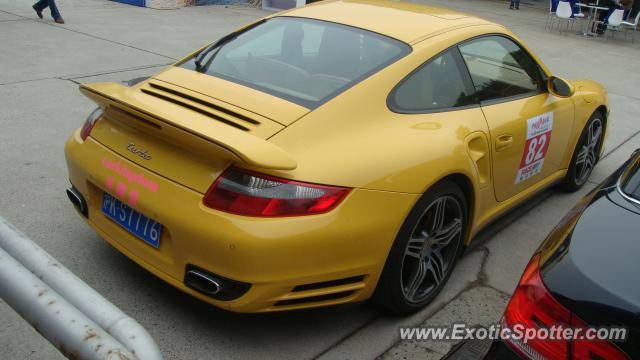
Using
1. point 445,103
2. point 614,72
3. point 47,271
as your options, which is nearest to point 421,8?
point 445,103

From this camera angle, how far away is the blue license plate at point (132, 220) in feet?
8.57

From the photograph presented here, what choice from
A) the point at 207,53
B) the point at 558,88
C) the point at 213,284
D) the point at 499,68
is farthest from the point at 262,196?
the point at 558,88

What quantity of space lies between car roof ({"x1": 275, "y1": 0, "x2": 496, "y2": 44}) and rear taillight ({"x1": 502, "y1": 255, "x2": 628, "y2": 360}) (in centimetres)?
173

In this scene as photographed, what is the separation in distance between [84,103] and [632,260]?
541 centimetres

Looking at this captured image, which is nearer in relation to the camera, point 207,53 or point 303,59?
point 303,59

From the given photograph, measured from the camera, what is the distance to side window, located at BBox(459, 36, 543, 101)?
3523 mm

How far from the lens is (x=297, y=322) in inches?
115

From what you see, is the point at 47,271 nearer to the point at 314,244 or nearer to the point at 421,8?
the point at 314,244

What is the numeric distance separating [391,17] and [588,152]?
2.29 m

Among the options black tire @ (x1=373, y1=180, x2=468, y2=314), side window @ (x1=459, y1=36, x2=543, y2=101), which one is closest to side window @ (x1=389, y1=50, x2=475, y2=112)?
side window @ (x1=459, y1=36, x2=543, y2=101)

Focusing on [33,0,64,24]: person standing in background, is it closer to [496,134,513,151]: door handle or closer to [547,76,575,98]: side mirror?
[547,76,575,98]: side mirror

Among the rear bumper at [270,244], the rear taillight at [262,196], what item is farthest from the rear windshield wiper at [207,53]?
the rear taillight at [262,196]

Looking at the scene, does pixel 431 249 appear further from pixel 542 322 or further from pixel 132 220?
pixel 132 220

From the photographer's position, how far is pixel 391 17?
353 centimetres
